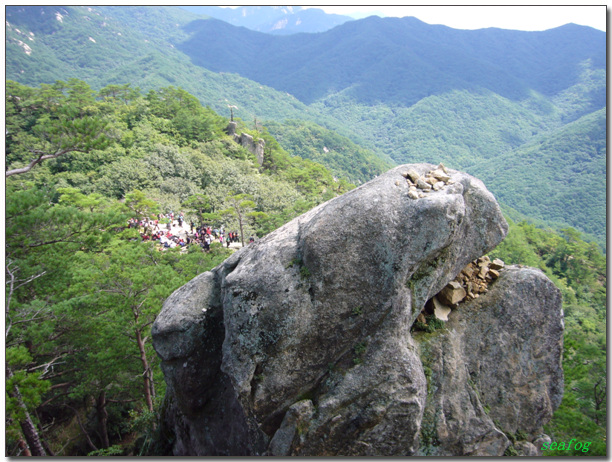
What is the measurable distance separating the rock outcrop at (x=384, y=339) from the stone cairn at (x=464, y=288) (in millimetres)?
249

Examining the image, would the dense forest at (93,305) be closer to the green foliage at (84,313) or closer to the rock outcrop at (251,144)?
the green foliage at (84,313)

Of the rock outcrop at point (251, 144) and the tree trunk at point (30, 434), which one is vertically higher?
the rock outcrop at point (251, 144)

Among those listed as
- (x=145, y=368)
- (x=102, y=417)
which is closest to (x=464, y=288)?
(x=145, y=368)

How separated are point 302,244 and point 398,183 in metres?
2.07

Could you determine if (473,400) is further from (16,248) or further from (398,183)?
(16,248)

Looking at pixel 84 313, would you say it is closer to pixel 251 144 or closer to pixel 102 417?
pixel 102 417

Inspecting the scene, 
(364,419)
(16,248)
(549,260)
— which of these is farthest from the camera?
(549,260)

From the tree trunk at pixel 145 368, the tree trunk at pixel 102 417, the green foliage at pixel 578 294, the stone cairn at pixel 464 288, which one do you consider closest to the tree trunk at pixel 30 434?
the tree trunk at pixel 145 368

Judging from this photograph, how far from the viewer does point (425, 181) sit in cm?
671

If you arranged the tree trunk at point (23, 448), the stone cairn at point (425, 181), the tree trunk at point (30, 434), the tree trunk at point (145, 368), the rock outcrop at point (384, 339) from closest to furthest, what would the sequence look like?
the rock outcrop at point (384, 339), the stone cairn at point (425, 181), the tree trunk at point (30, 434), the tree trunk at point (23, 448), the tree trunk at point (145, 368)

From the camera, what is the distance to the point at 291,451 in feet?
19.9

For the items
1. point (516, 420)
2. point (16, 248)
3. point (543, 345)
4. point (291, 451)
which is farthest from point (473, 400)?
point (16, 248)

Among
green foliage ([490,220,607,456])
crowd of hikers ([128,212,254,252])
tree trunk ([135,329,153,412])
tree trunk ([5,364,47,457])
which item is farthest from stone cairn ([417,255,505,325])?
crowd of hikers ([128,212,254,252])

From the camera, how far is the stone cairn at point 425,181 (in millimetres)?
6338
